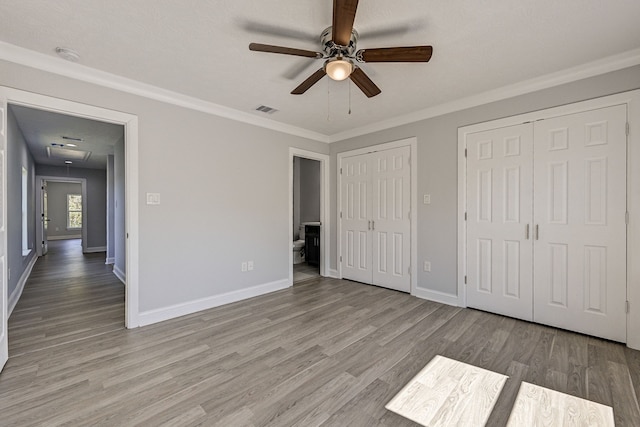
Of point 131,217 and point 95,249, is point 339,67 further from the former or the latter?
point 95,249

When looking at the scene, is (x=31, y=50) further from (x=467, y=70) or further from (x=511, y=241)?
(x=511, y=241)

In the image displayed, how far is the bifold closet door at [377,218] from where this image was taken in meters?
4.03

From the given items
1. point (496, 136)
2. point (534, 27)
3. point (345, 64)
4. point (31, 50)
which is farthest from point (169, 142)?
point (496, 136)

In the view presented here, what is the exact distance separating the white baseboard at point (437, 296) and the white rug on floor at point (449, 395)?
4.65 ft

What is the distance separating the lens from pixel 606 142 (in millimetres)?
2553

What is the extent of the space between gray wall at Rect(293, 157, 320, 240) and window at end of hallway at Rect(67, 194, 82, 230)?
10.2m

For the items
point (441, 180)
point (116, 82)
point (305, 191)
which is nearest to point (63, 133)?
point (116, 82)

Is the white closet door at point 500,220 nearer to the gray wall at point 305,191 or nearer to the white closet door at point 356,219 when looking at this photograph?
the white closet door at point 356,219

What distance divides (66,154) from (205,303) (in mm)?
5936

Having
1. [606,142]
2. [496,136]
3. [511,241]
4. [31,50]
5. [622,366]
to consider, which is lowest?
[622,366]

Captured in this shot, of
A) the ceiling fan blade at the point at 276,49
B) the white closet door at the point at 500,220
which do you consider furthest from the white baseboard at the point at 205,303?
the ceiling fan blade at the point at 276,49

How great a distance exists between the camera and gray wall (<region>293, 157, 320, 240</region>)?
6.48 metres

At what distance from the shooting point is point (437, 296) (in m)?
3.66

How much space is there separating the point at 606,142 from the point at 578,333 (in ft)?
5.89
